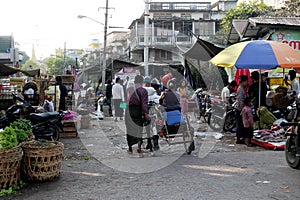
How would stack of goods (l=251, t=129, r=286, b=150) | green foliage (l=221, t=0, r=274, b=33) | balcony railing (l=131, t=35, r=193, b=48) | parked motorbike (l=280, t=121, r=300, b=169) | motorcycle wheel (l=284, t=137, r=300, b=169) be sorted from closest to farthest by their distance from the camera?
parked motorbike (l=280, t=121, r=300, b=169) → motorcycle wheel (l=284, t=137, r=300, b=169) → stack of goods (l=251, t=129, r=286, b=150) → green foliage (l=221, t=0, r=274, b=33) → balcony railing (l=131, t=35, r=193, b=48)

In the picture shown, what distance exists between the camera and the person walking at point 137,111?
305 inches

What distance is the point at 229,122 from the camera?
1096 centimetres

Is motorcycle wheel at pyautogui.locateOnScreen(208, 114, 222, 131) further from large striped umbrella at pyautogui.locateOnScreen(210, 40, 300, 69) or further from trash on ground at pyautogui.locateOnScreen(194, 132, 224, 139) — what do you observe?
large striped umbrella at pyautogui.locateOnScreen(210, 40, 300, 69)

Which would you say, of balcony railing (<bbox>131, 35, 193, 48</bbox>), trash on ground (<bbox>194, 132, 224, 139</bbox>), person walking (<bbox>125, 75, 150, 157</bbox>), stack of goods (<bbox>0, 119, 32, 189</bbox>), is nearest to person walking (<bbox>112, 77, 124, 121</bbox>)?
trash on ground (<bbox>194, 132, 224, 139</bbox>)

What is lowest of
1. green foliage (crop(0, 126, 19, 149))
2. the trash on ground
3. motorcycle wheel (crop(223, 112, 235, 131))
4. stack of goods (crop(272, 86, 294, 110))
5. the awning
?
the trash on ground

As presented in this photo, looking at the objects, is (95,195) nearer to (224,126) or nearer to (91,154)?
(91,154)

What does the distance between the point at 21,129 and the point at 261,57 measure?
5568mm

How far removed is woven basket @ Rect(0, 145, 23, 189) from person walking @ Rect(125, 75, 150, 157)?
9.61 ft

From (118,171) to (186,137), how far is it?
200 cm

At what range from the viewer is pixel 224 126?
35.9ft

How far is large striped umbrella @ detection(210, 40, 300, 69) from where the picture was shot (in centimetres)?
860

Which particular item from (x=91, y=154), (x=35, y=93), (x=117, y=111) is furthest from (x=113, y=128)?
(x=91, y=154)

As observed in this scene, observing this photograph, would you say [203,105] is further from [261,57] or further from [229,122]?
[261,57]

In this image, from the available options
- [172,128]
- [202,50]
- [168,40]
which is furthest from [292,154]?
[168,40]
